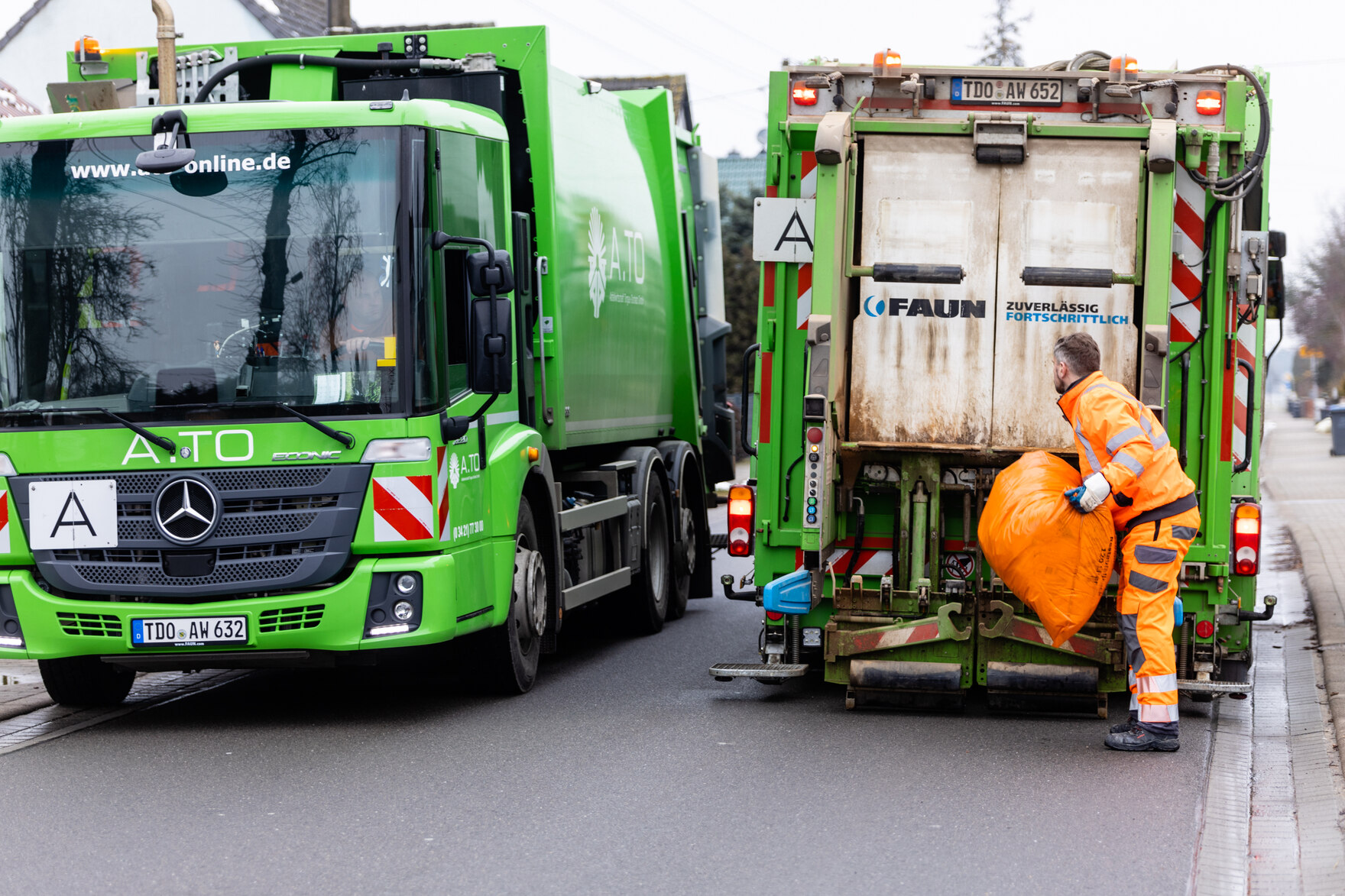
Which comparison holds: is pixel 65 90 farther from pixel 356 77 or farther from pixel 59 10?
pixel 59 10

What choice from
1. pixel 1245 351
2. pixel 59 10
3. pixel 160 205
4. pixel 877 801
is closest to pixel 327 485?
pixel 160 205

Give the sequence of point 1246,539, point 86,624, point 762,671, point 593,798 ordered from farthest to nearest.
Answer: point 762,671 → point 1246,539 → point 86,624 → point 593,798

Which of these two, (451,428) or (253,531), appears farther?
(451,428)

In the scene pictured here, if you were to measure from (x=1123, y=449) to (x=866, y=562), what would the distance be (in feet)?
5.19

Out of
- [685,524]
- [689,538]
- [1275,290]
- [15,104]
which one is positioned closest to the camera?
[1275,290]

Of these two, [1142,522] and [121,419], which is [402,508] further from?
[1142,522]

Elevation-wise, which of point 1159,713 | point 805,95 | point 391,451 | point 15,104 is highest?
point 15,104

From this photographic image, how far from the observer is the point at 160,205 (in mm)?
7281

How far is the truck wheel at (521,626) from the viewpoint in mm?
8125

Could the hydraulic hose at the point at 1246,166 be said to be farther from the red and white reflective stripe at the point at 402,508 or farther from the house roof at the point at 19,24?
the house roof at the point at 19,24

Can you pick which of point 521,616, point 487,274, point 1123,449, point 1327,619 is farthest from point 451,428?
point 1327,619

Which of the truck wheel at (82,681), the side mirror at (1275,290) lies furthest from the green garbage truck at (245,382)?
the side mirror at (1275,290)

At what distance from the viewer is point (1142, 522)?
22.7 ft

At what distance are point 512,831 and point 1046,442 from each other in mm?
3314
